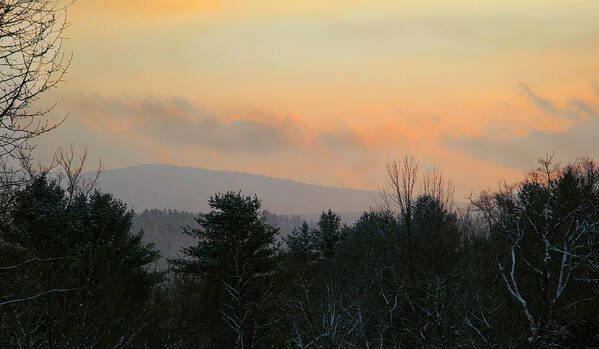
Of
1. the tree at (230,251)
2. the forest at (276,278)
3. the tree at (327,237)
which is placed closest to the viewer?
the forest at (276,278)

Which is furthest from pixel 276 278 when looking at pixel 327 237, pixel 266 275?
pixel 327 237

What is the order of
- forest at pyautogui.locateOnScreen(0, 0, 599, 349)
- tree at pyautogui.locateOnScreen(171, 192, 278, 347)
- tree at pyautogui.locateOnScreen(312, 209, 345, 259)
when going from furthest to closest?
tree at pyautogui.locateOnScreen(312, 209, 345, 259) → tree at pyautogui.locateOnScreen(171, 192, 278, 347) → forest at pyautogui.locateOnScreen(0, 0, 599, 349)

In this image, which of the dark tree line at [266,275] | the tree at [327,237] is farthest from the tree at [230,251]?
the tree at [327,237]

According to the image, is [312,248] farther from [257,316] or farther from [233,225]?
[257,316]

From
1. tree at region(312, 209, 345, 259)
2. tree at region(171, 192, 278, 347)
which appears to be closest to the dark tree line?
tree at region(171, 192, 278, 347)

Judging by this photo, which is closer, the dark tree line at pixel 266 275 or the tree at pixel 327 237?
the dark tree line at pixel 266 275

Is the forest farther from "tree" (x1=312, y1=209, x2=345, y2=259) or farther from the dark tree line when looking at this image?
"tree" (x1=312, y1=209, x2=345, y2=259)

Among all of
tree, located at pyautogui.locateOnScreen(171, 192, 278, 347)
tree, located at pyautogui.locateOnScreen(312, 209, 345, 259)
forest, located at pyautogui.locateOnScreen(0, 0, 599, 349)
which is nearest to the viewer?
forest, located at pyautogui.locateOnScreen(0, 0, 599, 349)

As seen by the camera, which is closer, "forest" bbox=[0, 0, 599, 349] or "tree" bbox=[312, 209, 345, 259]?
"forest" bbox=[0, 0, 599, 349]

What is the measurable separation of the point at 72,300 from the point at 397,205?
18.8 m

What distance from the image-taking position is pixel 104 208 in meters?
21.6

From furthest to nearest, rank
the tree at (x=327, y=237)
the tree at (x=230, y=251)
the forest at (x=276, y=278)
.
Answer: the tree at (x=327, y=237) < the tree at (x=230, y=251) < the forest at (x=276, y=278)

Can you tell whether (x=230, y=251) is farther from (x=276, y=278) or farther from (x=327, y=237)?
(x=327, y=237)

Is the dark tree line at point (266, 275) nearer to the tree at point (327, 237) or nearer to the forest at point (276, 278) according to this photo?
the forest at point (276, 278)
